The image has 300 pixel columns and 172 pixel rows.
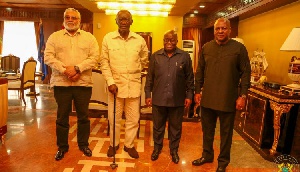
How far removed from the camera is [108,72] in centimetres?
257

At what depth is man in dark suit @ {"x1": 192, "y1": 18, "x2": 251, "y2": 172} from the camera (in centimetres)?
235

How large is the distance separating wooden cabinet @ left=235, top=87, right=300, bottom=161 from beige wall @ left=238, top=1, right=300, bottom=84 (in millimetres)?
921

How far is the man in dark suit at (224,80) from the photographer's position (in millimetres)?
2348

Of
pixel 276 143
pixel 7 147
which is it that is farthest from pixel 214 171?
pixel 7 147

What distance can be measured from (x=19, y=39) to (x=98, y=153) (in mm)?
8003

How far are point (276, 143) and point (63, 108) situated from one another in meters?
2.38

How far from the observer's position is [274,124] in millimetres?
2941

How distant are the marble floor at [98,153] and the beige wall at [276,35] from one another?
1.31m

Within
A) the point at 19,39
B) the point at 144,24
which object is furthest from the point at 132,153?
the point at 19,39

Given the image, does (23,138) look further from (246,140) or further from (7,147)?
(246,140)

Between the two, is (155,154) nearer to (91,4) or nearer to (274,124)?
(274,124)

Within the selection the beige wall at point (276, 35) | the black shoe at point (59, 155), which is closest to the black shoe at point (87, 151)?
the black shoe at point (59, 155)

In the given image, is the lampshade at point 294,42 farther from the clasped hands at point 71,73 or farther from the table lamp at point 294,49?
the clasped hands at point 71,73

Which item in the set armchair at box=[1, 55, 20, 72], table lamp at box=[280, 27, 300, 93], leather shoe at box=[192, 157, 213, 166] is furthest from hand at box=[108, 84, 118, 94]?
armchair at box=[1, 55, 20, 72]
